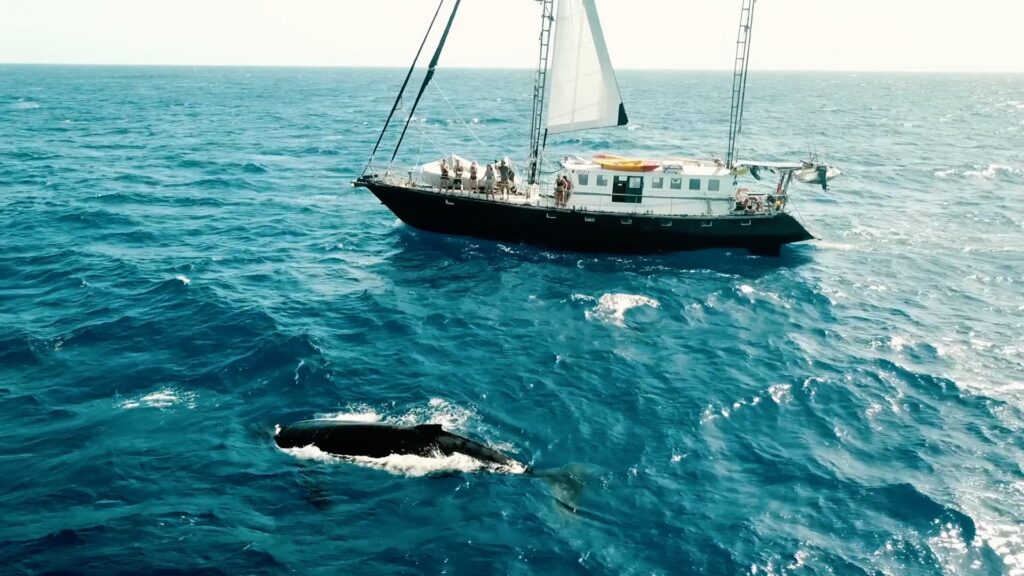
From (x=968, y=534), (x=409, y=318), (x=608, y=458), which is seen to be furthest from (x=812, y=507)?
(x=409, y=318)

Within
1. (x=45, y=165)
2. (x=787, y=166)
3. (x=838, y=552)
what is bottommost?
(x=838, y=552)

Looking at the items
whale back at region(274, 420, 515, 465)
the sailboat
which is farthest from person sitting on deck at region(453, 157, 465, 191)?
whale back at region(274, 420, 515, 465)

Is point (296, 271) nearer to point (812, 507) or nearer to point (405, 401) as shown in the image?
point (405, 401)

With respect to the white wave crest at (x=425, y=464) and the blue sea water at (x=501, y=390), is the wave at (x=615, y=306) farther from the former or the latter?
the white wave crest at (x=425, y=464)

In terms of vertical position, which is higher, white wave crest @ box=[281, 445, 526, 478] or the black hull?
the black hull

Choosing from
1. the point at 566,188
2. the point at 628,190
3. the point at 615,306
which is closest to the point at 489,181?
the point at 566,188

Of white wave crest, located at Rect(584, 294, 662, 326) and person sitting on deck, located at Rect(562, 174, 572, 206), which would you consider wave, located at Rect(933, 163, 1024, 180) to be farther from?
white wave crest, located at Rect(584, 294, 662, 326)

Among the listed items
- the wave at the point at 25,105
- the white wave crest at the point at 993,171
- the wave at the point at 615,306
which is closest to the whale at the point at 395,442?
the wave at the point at 615,306
